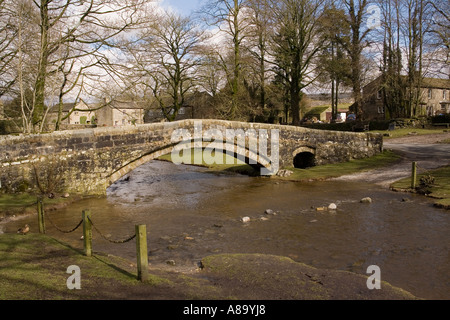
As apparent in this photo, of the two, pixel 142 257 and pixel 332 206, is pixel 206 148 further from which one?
pixel 142 257

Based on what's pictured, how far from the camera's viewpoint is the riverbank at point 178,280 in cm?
521

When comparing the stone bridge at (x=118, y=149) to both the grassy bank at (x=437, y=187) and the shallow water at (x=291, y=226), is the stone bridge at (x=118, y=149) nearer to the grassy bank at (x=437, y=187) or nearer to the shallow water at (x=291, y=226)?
the shallow water at (x=291, y=226)

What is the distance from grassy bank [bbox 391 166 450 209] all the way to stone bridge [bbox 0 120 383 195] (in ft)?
20.3

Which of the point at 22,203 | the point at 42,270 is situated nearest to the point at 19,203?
the point at 22,203

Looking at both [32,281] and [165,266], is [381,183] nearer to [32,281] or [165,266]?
[165,266]

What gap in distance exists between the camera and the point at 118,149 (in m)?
15.1

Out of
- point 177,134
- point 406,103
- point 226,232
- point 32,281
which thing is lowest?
point 226,232

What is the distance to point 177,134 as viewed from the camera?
16.2m

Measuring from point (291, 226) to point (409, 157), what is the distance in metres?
14.9

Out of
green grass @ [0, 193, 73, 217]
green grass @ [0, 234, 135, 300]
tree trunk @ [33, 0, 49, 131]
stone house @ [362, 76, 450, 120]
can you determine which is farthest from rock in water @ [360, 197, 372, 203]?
stone house @ [362, 76, 450, 120]

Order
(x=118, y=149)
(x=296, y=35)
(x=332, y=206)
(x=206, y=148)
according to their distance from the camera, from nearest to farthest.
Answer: (x=332, y=206), (x=118, y=149), (x=206, y=148), (x=296, y=35)

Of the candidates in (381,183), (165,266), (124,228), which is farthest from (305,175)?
(165,266)

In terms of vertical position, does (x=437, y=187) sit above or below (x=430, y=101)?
below

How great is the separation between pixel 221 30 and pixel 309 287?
2354 cm
